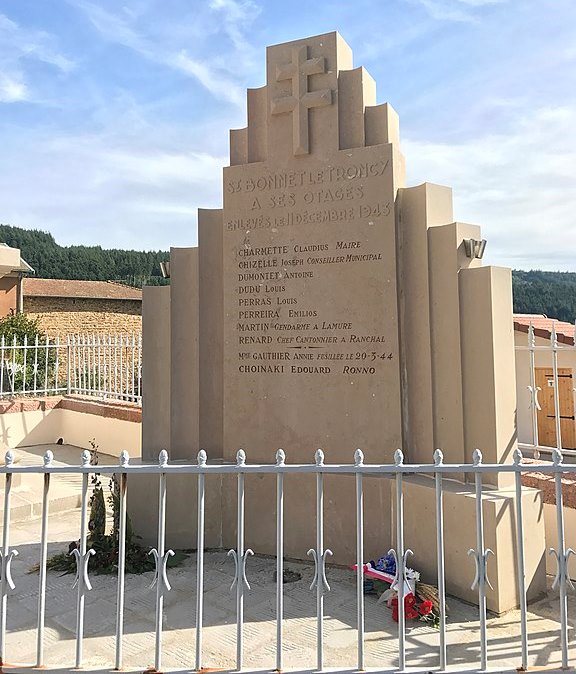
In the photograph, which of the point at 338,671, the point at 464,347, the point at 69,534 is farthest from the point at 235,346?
the point at 338,671

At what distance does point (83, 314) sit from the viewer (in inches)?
1248

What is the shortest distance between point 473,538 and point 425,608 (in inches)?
22.9

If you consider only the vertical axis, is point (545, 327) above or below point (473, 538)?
above

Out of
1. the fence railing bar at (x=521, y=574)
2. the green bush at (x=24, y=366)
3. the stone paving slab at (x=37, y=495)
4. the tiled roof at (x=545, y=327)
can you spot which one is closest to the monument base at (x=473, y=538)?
the fence railing bar at (x=521, y=574)

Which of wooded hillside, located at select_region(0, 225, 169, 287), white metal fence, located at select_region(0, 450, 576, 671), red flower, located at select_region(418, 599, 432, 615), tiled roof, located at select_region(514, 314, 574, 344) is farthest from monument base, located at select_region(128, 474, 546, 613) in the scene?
wooded hillside, located at select_region(0, 225, 169, 287)

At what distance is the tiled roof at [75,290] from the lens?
30311mm

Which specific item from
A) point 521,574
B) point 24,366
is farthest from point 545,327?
point 24,366

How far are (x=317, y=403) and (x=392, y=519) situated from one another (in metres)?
1.05

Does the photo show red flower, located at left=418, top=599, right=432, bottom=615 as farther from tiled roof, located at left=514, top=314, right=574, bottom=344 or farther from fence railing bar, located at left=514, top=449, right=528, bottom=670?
tiled roof, located at left=514, top=314, right=574, bottom=344

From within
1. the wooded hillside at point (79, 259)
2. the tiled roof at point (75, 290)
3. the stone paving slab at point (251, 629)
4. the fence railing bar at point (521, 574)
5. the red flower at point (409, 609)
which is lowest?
the stone paving slab at point (251, 629)

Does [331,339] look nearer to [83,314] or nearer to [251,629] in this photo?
[251,629]

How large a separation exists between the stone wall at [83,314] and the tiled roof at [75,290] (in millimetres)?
343

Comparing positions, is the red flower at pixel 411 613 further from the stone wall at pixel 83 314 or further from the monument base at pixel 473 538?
the stone wall at pixel 83 314

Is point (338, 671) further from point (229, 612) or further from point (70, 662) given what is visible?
point (70, 662)
